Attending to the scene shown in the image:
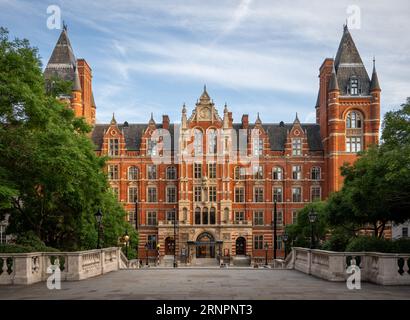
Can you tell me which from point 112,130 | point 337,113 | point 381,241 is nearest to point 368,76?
point 337,113

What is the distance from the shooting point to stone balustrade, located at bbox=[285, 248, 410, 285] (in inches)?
841

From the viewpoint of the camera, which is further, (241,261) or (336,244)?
(241,261)

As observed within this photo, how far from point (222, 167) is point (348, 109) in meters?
19.5

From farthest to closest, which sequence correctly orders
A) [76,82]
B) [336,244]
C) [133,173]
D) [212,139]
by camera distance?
1. [133,173]
2. [212,139]
3. [76,82]
4. [336,244]

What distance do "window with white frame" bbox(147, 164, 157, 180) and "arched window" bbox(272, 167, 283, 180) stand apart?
17.2 metres

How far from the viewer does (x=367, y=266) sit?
23109mm

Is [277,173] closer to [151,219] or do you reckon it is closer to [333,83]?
[333,83]

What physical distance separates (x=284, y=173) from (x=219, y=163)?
→ 9639 mm

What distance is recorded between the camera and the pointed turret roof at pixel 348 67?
8419cm

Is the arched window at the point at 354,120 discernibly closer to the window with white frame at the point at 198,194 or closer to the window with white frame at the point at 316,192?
the window with white frame at the point at 316,192

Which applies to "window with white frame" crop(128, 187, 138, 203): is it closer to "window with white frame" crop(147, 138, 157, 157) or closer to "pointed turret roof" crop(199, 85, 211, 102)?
"window with white frame" crop(147, 138, 157, 157)

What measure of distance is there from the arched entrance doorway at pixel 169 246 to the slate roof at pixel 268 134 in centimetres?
1341

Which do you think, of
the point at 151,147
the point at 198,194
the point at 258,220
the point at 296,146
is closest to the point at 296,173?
the point at 296,146
